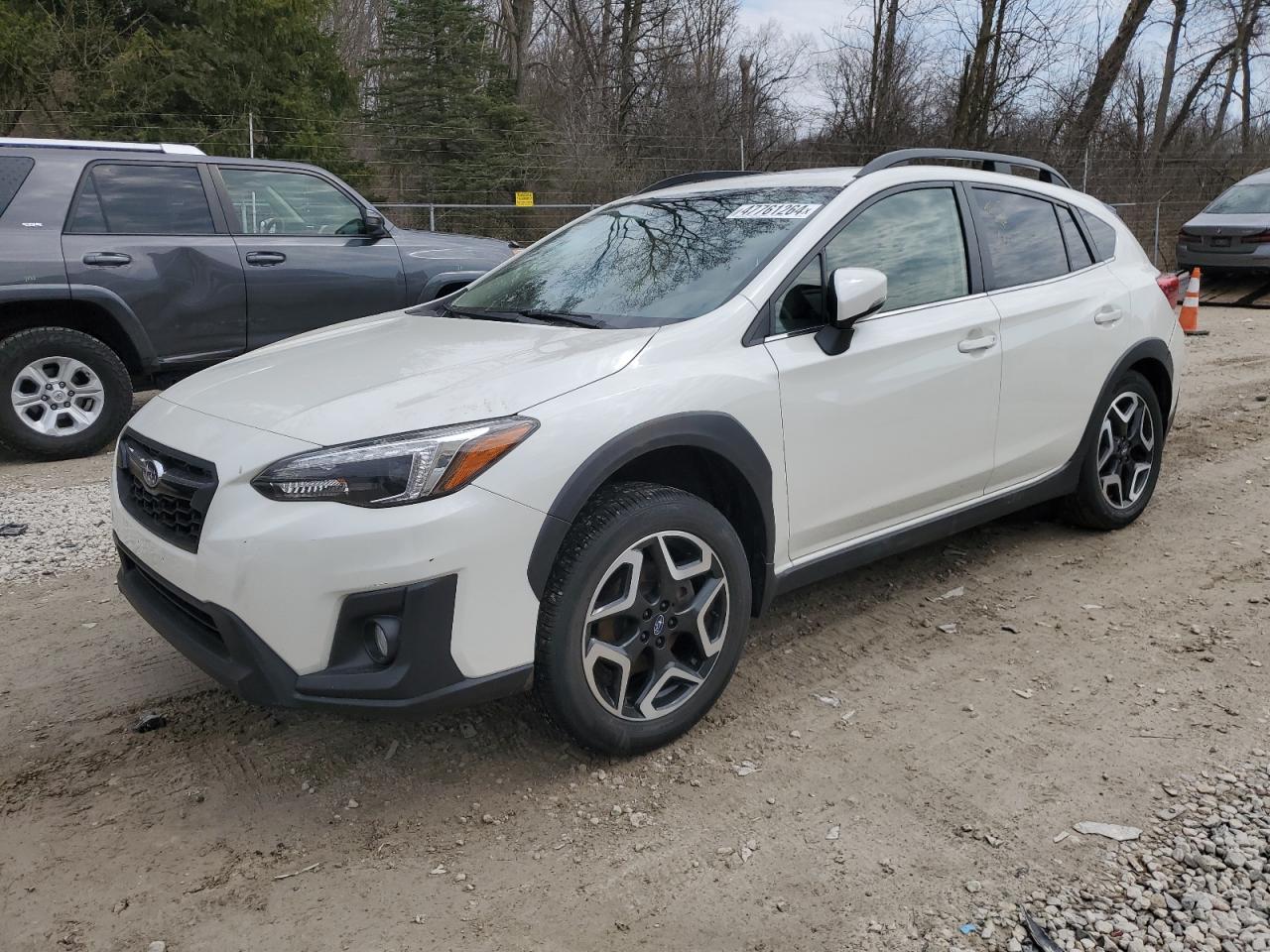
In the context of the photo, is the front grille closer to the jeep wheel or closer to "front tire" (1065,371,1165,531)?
"front tire" (1065,371,1165,531)

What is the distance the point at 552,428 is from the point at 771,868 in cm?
122

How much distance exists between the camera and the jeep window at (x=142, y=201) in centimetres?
678

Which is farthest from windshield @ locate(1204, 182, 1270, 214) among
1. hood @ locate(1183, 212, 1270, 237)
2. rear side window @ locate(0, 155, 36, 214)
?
rear side window @ locate(0, 155, 36, 214)

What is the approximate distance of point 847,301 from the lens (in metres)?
3.28

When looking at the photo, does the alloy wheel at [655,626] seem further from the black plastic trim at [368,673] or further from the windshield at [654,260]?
the windshield at [654,260]

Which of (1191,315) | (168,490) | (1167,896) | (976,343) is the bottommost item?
(1167,896)

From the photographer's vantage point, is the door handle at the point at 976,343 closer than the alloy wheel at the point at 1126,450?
Yes

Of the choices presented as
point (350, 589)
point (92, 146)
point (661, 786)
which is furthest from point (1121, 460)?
point (92, 146)

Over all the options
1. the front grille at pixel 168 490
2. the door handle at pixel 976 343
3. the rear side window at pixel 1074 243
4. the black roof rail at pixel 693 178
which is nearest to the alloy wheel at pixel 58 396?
the front grille at pixel 168 490

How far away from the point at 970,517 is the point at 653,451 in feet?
5.47

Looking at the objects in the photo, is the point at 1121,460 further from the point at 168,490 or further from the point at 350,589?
the point at 168,490

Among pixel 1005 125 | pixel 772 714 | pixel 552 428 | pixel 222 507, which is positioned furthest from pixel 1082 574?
pixel 1005 125

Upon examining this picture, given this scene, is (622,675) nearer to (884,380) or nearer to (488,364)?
(488,364)

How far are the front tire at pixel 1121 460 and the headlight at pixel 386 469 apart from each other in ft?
10.1
